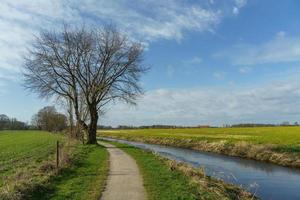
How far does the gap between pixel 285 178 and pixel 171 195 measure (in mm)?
12360

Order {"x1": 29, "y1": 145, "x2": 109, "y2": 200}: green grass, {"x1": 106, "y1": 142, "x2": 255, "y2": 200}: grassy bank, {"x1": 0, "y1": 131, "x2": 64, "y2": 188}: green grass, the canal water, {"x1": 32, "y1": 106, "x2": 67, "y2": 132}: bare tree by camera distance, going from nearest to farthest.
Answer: {"x1": 29, "y1": 145, "x2": 109, "y2": 200}: green grass < {"x1": 106, "y1": 142, "x2": 255, "y2": 200}: grassy bank < the canal water < {"x1": 0, "y1": 131, "x2": 64, "y2": 188}: green grass < {"x1": 32, "y1": 106, "x2": 67, "y2": 132}: bare tree

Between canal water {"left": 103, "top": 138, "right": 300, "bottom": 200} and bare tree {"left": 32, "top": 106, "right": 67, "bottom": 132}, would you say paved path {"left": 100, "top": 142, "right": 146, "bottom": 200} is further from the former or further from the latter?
bare tree {"left": 32, "top": 106, "right": 67, "bottom": 132}

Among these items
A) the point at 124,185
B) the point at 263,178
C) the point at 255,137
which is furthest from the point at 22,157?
the point at 255,137

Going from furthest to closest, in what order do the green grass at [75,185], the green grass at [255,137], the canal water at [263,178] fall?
1. the green grass at [255,137]
2. the canal water at [263,178]
3. the green grass at [75,185]

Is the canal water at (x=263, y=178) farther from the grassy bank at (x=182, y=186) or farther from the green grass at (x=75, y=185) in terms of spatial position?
the green grass at (x=75, y=185)

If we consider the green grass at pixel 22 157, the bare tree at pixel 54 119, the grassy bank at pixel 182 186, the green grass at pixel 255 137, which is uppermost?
the bare tree at pixel 54 119

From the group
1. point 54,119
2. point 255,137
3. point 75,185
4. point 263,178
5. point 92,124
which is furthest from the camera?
point 54,119

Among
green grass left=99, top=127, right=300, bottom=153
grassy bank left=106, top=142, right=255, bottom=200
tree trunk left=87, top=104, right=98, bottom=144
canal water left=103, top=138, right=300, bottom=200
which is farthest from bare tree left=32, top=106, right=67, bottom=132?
grassy bank left=106, top=142, right=255, bottom=200

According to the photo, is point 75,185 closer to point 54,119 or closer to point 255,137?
point 255,137

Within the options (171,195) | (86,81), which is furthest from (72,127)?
(171,195)

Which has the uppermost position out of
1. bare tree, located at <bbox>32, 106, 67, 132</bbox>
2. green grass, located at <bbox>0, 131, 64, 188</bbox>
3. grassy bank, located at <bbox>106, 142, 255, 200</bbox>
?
bare tree, located at <bbox>32, 106, 67, 132</bbox>

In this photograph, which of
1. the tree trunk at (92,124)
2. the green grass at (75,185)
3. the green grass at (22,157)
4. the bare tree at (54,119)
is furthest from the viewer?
the bare tree at (54,119)

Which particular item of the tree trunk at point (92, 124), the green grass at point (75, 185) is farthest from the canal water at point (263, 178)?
the tree trunk at point (92, 124)

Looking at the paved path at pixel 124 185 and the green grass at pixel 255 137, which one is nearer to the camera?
the paved path at pixel 124 185
